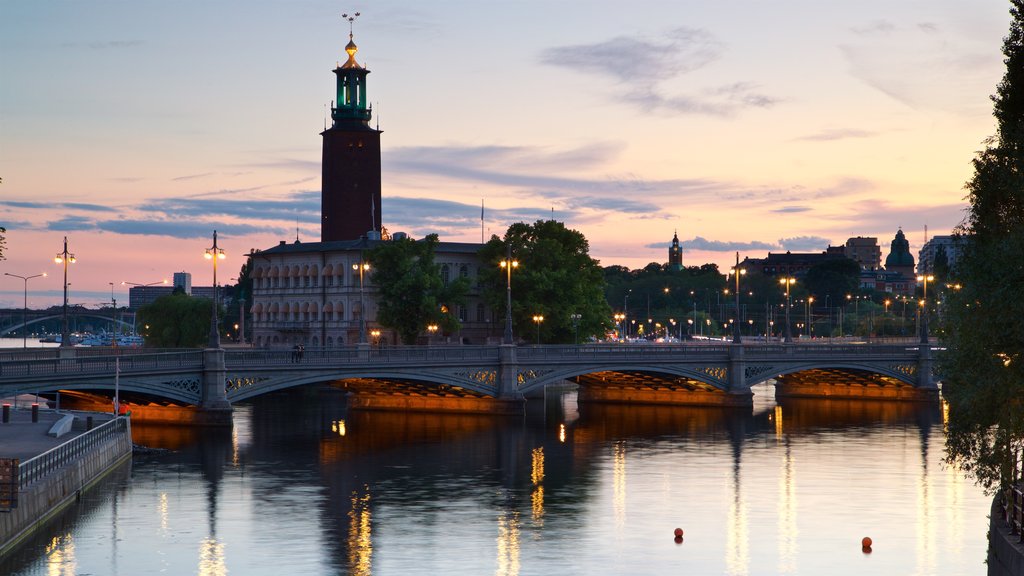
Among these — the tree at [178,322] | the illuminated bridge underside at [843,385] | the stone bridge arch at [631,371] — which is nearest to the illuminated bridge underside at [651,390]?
the stone bridge arch at [631,371]

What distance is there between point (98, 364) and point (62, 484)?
2599 centimetres

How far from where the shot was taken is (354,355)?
91.2 m

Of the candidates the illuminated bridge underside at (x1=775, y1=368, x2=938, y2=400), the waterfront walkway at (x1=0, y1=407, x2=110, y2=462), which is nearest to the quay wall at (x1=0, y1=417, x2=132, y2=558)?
the waterfront walkway at (x1=0, y1=407, x2=110, y2=462)

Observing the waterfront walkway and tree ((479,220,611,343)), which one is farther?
tree ((479,220,611,343))

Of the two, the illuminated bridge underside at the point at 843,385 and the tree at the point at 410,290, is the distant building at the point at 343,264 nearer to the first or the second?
the tree at the point at 410,290

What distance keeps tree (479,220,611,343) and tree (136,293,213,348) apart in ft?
124

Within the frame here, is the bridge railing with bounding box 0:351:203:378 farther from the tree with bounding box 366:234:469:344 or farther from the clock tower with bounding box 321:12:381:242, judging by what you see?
the clock tower with bounding box 321:12:381:242

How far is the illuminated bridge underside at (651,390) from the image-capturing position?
111188 millimetres

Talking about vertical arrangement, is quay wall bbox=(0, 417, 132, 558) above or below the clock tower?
below

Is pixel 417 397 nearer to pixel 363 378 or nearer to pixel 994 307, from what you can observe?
pixel 363 378

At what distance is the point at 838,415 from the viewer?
4259 inches

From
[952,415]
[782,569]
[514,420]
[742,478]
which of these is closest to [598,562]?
[782,569]

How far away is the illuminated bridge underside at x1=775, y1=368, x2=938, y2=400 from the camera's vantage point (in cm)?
12370

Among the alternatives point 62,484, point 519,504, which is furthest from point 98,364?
point 519,504
